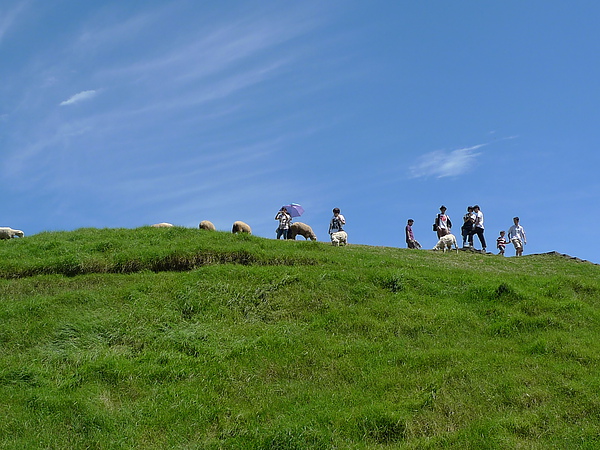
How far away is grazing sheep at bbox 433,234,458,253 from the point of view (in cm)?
3606

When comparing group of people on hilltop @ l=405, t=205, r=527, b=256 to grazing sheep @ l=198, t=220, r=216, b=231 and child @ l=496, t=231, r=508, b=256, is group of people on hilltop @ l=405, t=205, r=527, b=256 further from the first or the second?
grazing sheep @ l=198, t=220, r=216, b=231

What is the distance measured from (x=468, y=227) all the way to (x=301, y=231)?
995 centimetres

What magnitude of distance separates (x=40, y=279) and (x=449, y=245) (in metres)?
21.9

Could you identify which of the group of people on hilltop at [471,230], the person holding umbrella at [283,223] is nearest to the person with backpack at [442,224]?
the group of people on hilltop at [471,230]

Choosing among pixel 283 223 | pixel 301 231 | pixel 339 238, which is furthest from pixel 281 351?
pixel 301 231

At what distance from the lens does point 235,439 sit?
45.1 feet

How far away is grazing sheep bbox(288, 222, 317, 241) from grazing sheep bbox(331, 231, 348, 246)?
5.48 meters

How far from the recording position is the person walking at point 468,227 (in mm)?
37688

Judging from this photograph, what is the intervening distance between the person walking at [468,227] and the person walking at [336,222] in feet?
27.1

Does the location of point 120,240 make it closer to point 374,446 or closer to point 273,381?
point 273,381

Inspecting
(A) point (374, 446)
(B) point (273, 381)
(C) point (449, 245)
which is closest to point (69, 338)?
(B) point (273, 381)

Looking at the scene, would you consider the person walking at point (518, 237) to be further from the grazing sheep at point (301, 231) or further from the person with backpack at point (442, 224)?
the grazing sheep at point (301, 231)

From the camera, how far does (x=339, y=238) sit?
33438 mm

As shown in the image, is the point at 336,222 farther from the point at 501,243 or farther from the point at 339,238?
the point at 501,243
